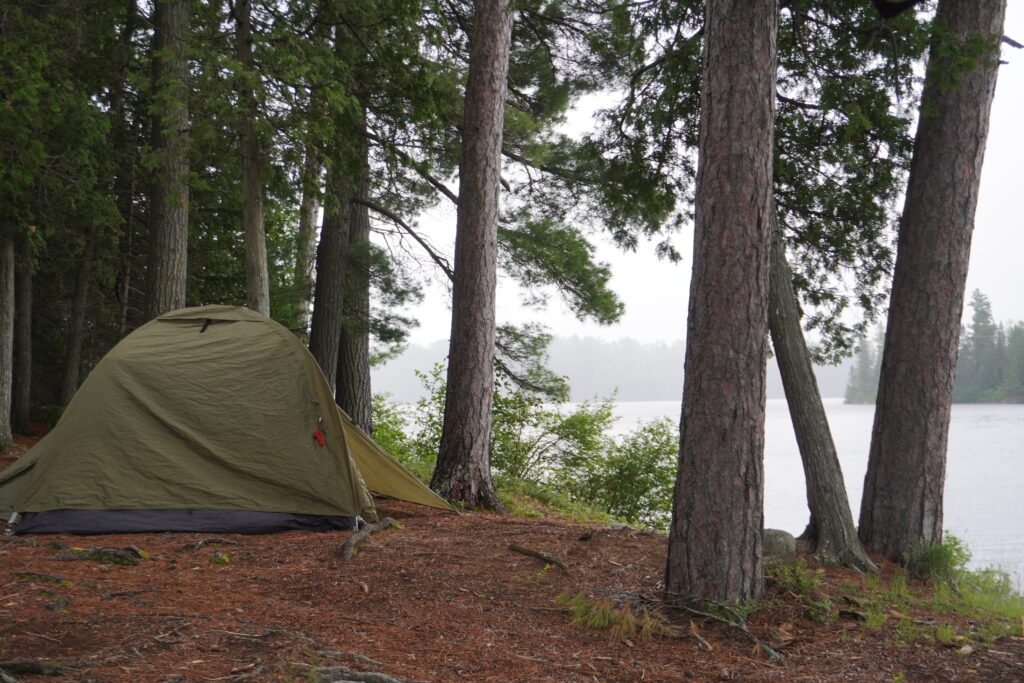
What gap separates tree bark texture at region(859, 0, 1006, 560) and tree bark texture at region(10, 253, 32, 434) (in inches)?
412

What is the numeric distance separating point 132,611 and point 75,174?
25.1ft

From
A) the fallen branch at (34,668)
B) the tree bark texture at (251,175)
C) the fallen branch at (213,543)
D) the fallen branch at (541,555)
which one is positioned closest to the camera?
the fallen branch at (34,668)

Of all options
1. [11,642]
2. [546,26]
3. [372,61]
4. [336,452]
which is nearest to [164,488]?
[336,452]

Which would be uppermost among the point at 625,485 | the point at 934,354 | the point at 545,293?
the point at 545,293

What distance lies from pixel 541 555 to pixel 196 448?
9.44 feet

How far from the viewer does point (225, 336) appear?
650 cm

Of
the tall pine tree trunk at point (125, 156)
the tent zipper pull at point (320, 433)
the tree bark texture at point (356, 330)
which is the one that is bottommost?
the tent zipper pull at point (320, 433)

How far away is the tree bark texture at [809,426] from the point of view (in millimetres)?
5359

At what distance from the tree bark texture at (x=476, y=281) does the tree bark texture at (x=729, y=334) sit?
3.17 meters

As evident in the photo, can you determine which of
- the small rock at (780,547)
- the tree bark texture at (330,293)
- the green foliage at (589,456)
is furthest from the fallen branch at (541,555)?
the green foliage at (589,456)

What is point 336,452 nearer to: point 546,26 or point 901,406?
point 901,406

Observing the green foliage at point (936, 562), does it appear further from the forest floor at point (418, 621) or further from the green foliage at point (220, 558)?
the green foliage at point (220, 558)

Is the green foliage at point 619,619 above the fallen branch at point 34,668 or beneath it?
beneath

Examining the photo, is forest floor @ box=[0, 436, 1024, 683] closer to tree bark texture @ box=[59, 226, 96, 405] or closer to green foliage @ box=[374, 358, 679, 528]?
tree bark texture @ box=[59, 226, 96, 405]
